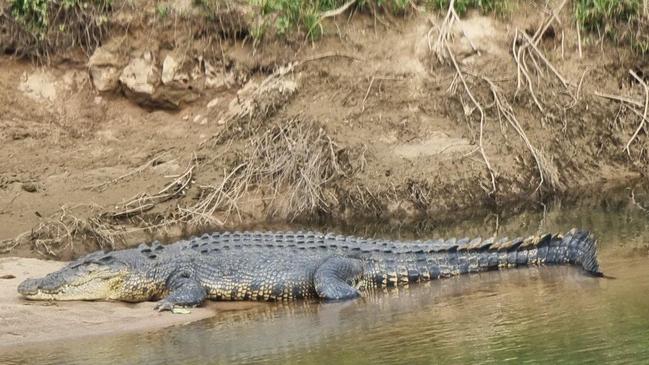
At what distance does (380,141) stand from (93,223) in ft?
11.4

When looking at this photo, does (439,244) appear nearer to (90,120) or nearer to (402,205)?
(402,205)

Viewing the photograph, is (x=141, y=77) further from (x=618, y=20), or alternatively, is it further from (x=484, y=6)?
(x=618, y=20)

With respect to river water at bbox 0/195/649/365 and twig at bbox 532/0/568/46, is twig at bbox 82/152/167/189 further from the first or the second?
twig at bbox 532/0/568/46

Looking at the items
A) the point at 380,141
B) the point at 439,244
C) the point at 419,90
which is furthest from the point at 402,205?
the point at 439,244

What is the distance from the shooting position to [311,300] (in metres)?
8.69

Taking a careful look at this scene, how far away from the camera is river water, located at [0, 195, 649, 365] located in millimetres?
5945

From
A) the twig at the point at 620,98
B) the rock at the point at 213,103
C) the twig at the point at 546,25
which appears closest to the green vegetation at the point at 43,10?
the rock at the point at 213,103

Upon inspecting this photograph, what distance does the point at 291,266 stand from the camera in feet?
29.1

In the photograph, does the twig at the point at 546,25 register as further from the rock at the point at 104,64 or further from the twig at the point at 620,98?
the rock at the point at 104,64

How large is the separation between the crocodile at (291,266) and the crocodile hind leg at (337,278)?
0.4 inches

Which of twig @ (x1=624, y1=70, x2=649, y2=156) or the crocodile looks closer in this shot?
the crocodile

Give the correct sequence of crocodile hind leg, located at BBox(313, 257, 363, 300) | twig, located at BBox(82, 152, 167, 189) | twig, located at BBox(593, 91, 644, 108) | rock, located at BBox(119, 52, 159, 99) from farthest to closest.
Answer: rock, located at BBox(119, 52, 159, 99)
twig, located at BBox(593, 91, 644, 108)
twig, located at BBox(82, 152, 167, 189)
crocodile hind leg, located at BBox(313, 257, 363, 300)

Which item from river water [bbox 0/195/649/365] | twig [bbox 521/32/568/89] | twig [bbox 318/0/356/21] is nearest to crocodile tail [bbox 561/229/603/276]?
river water [bbox 0/195/649/365]

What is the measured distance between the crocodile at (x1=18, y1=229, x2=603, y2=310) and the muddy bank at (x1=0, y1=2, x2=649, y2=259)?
7.33 feet
